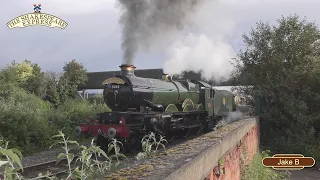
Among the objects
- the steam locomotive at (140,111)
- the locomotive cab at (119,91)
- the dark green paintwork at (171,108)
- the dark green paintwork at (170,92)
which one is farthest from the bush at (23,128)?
the dark green paintwork at (171,108)

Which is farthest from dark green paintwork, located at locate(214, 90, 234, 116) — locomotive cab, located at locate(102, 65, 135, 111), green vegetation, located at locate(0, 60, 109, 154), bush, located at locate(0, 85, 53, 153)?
bush, located at locate(0, 85, 53, 153)

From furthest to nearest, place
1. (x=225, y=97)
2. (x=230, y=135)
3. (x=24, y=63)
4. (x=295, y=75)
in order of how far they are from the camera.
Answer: (x=24, y=63), (x=225, y=97), (x=295, y=75), (x=230, y=135)

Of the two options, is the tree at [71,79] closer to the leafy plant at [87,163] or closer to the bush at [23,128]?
the bush at [23,128]

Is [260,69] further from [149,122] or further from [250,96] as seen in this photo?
[149,122]

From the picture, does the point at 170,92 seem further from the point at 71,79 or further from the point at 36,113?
the point at 71,79

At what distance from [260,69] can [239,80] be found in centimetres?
160

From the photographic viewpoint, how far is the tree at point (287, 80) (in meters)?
15.4

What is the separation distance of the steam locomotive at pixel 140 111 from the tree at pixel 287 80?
4.43 m

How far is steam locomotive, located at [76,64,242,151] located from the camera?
33.4 feet

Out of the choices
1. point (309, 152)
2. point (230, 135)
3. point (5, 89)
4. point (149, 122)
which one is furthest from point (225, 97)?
point (5, 89)

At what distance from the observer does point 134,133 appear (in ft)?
33.3

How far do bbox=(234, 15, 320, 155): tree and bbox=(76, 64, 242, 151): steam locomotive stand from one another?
14.5 ft

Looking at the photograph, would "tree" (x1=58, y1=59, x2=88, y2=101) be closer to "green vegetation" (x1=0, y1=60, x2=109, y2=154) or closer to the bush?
"green vegetation" (x1=0, y1=60, x2=109, y2=154)

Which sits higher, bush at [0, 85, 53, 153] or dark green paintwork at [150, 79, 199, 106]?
dark green paintwork at [150, 79, 199, 106]
